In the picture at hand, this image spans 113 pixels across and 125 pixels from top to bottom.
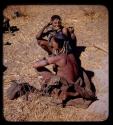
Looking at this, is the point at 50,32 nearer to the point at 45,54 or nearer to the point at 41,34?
the point at 41,34

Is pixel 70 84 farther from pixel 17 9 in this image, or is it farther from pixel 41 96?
pixel 17 9

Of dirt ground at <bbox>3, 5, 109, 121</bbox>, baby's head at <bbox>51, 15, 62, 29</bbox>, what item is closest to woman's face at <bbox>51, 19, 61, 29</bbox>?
baby's head at <bbox>51, 15, 62, 29</bbox>

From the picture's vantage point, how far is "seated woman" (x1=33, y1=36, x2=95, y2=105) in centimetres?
566

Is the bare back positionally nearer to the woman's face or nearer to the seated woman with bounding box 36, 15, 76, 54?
the seated woman with bounding box 36, 15, 76, 54

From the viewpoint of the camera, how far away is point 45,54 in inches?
233

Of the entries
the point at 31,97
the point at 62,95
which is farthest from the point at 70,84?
the point at 31,97

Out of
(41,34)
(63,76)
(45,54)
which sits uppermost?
(41,34)

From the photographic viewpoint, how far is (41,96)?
573cm

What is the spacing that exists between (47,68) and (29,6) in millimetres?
939

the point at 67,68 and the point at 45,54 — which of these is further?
the point at 45,54

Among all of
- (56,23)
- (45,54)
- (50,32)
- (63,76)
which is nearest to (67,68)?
(63,76)

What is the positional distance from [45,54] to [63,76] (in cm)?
41

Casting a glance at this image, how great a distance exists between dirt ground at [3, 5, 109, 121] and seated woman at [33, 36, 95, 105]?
12cm

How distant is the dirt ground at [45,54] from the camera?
18.6ft
